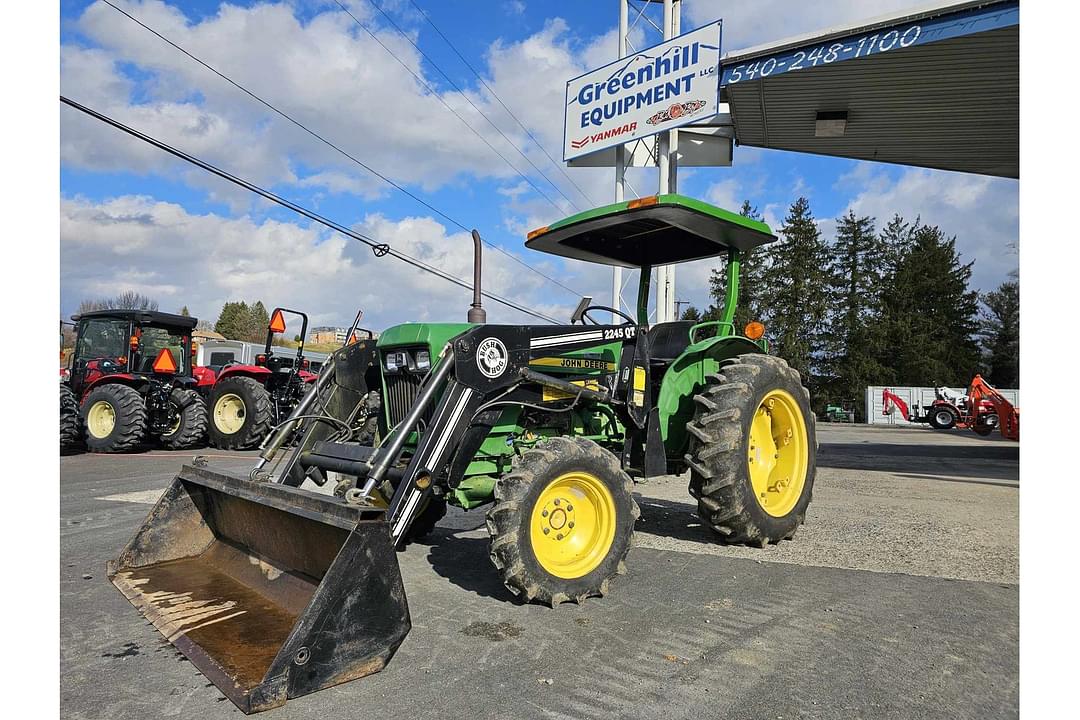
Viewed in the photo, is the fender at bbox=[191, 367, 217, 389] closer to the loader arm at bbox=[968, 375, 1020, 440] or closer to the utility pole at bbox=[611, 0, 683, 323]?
the utility pole at bbox=[611, 0, 683, 323]

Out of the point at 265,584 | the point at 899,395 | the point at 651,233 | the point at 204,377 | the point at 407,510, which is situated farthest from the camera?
the point at 899,395

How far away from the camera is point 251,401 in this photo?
12.0 metres

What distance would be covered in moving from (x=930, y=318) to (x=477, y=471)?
45879mm

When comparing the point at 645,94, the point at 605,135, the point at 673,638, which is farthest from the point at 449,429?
the point at 605,135

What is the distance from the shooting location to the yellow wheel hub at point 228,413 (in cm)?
1234

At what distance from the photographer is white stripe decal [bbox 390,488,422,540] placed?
3600 millimetres

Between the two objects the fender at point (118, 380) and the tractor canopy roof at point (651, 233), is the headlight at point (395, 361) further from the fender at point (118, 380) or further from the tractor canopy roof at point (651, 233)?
the fender at point (118, 380)

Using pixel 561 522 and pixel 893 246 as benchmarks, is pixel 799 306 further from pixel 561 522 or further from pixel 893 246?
pixel 561 522

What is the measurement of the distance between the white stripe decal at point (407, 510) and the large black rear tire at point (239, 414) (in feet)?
30.2

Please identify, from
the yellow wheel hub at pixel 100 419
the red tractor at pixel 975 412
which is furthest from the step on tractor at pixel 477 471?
the red tractor at pixel 975 412

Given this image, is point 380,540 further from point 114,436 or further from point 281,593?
point 114,436

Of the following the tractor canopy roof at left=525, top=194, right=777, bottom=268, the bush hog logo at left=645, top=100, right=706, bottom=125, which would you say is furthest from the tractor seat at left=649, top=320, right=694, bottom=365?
the bush hog logo at left=645, top=100, right=706, bottom=125

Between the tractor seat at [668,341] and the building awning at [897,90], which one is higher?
the building awning at [897,90]

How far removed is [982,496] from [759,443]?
14.5 feet
